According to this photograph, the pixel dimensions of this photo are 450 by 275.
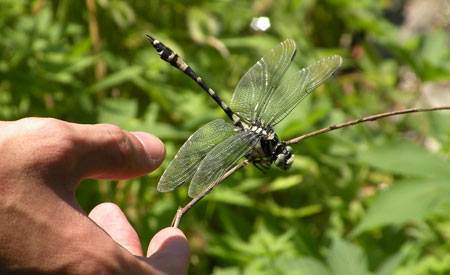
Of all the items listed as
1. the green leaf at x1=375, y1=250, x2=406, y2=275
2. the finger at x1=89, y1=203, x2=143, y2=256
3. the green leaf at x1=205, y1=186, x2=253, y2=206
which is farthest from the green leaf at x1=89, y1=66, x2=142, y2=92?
the finger at x1=89, y1=203, x2=143, y2=256

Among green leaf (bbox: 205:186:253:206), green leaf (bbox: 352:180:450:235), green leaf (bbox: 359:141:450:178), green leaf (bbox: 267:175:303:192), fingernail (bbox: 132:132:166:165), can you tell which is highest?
fingernail (bbox: 132:132:166:165)

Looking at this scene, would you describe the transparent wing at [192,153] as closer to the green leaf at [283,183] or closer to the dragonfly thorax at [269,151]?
the dragonfly thorax at [269,151]

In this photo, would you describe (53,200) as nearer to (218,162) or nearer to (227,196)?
(218,162)

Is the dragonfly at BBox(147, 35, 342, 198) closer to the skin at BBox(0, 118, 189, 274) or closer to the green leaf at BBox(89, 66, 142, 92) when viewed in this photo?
the skin at BBox(0, 118, 189, 274)

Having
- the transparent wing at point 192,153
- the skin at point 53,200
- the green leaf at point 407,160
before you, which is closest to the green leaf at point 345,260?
the green leaf at point 407,160

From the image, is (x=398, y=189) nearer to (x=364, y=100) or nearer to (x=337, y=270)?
(x=337, y=270)

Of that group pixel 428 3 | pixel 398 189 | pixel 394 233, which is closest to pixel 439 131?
pixel 394 233
